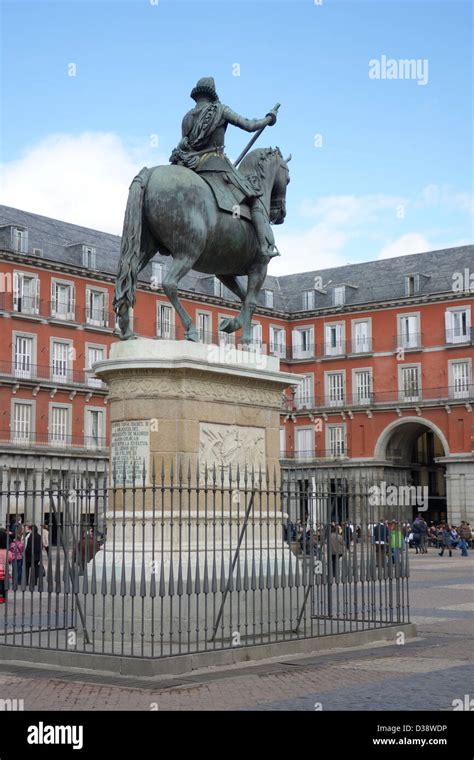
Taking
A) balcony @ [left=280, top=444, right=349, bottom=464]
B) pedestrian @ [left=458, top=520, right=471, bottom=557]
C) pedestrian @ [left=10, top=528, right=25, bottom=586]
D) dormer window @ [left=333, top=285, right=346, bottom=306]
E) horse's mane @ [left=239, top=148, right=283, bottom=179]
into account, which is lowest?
pedestrian @ [left=458, top=520, right=471, bottom=557]

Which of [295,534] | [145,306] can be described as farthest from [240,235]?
[145,306]

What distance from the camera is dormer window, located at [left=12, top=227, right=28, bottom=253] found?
52.7 meters

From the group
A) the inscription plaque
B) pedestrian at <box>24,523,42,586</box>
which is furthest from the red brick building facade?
the inscription plaque

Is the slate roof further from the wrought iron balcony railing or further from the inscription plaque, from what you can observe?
the inscription plaque

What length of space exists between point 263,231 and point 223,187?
742 millimetres

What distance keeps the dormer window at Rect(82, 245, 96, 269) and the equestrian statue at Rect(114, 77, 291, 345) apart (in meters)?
43.0

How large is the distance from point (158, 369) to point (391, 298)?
2102 inches

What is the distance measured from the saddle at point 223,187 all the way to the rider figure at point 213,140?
0.05ft

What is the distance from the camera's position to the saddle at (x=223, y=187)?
42.1 ft

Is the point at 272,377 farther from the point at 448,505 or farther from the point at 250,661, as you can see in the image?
the point at 448,505

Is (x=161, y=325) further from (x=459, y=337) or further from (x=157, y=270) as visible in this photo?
(x=459, y=337)

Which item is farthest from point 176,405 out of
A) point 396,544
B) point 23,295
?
point 23,295

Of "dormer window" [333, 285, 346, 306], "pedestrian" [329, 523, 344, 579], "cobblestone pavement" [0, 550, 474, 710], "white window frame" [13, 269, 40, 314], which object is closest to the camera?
"cobblestone pavement" [0, 550, 474, 710]

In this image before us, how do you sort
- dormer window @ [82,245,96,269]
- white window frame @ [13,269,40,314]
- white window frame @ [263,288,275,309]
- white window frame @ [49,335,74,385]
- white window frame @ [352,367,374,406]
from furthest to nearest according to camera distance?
1. white window frame @ [263,288,275,309]
2. white window frame @ [352,367,374,406]
3. dormer window @ [82,245,96,269]
4. white window frame @ [49,335,74,385]
5. white window frame @ [13,269,40,314]
